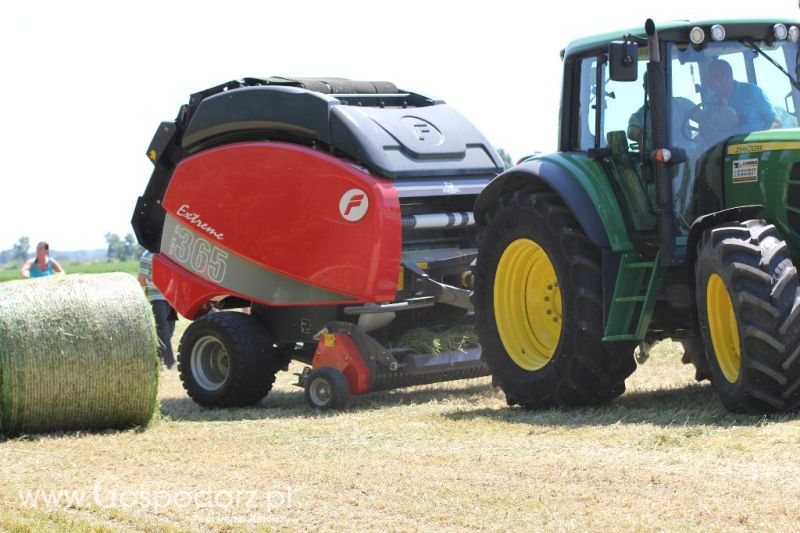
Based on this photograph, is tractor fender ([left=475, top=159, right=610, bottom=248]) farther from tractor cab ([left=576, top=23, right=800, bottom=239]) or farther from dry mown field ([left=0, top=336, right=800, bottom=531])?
dry mown field ([left=0, top=336, right=800, bottom=531])

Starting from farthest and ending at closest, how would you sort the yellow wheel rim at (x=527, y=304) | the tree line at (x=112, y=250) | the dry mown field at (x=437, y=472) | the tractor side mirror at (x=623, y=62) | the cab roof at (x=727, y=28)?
the tree line at (x=112, y=250) < the yellow wheel rim at (x=527, y=304) < the cab roof at (x=727, y=28) < the tractor side mirror at (x=623, y=62) < the dry mown field at (x=437, y=472)

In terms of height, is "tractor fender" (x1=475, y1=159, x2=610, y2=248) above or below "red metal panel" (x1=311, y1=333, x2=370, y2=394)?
above

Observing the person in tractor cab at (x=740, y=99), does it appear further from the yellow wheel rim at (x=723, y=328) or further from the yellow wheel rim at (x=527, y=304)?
the yellow wheel rim at (x=527, y=304)

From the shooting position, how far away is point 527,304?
30.4 ft

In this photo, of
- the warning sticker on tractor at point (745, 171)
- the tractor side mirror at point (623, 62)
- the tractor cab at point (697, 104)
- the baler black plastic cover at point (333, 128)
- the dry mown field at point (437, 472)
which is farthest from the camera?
the baler black plastic cover at point (333, 128)

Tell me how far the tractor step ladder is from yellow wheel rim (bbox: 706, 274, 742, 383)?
0.52m

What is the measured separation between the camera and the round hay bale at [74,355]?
8.56 m

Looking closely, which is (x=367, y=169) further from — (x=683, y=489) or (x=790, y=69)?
(x=683, y=489)

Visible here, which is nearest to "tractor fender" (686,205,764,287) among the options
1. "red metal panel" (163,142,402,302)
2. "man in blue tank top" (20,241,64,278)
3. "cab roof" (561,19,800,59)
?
"cab roof" (561,19,800,59)

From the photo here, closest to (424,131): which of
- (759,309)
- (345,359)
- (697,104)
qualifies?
(345,359)

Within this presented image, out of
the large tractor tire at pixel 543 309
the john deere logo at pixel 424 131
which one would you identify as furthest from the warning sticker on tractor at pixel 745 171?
the john deere logo at pixel 424 131

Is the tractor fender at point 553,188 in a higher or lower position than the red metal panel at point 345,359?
higher

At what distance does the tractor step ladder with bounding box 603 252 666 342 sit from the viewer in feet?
26.7

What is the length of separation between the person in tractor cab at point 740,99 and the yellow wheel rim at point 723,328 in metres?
1.10
